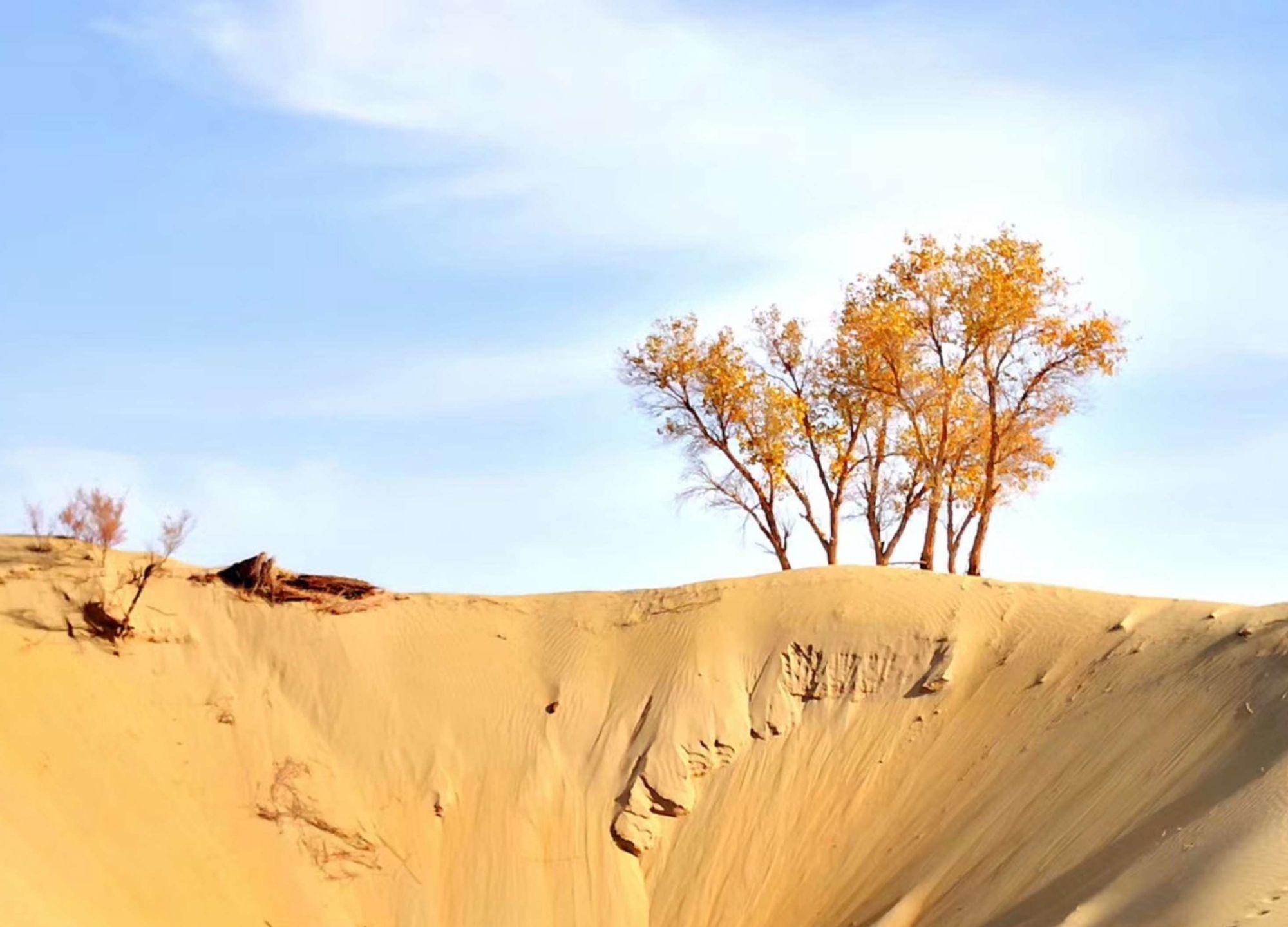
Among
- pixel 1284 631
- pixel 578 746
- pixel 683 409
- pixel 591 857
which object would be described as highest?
pixel 683 409

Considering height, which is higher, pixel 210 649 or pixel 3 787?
pixel 210 649

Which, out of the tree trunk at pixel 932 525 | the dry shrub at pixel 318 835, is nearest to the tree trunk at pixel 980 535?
the tree trunk at pixel 932 525

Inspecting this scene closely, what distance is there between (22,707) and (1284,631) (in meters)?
16.7

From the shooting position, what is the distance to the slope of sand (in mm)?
21250

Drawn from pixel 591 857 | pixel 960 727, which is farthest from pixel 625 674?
pixel 960 727

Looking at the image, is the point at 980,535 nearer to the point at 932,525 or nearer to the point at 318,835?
the point at 932,525

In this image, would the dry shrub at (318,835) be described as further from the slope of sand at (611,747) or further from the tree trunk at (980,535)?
the tree trunk at (980,535)

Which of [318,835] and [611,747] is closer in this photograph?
[318,835]

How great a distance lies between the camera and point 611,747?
25.6 meters

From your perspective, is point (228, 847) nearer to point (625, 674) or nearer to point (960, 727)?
point (625, 674)

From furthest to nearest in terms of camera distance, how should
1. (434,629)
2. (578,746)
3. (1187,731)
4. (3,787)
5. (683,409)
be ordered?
(683,409)
(434,629)
(578,746)
(3,787)
(1187,731)

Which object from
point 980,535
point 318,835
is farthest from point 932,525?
point 318,835

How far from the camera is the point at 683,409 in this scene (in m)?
37.2

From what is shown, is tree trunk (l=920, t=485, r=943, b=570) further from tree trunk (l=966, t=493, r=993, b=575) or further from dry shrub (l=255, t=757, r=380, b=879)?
dry shrub (l=255, t=757, r=380, b=879)
